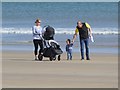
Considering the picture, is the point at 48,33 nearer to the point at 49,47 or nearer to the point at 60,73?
the point at 49,47

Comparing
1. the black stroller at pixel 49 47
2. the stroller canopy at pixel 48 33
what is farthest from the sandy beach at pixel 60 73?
the stroller canopy at pixel 48 33

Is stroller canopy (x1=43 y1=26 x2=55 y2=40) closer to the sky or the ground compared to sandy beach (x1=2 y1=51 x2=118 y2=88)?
closer to the sky

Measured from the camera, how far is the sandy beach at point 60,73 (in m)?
14.6

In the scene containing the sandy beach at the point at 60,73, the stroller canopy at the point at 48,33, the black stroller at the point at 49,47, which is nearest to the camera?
the sandy beach at the point at 60,73

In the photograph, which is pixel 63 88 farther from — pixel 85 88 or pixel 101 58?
pixel 101 58

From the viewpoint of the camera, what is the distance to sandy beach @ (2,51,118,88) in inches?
576

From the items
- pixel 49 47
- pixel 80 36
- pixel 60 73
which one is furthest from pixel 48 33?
pixel 60 73

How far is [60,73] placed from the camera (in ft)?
54.5

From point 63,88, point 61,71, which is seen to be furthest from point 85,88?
point 61,71

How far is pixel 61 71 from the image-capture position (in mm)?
17031

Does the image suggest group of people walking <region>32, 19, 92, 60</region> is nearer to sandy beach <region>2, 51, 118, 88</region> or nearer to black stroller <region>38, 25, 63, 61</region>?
black stroller <region>38, 25, 63, 61</region>

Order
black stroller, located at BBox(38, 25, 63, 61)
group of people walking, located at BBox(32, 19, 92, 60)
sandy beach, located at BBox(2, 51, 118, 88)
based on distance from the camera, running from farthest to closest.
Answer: group of people walking, located at BBox(32, 19, 92, 60), black stroller, located at BBox(38, 25, 63, 61), sandy beach, located at BBox(2, 51, 118, 88)

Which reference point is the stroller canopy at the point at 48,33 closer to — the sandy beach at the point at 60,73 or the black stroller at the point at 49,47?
the black stroller at the point at 49,47

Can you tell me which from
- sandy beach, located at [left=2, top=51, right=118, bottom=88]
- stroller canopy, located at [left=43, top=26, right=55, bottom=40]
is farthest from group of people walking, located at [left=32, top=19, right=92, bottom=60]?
sandy beach, located at [left=2, top=51, right=118, bottom=88]
